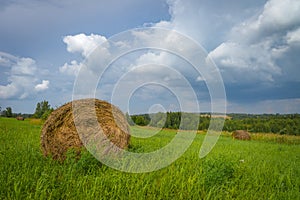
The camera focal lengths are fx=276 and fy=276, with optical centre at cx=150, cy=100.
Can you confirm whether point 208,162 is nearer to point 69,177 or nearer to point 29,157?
point 69,177


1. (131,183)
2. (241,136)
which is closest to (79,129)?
(131,183)

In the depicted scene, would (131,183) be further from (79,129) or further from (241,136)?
(241,136)

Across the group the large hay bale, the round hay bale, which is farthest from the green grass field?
the round hay bale

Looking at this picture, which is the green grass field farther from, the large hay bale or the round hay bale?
the round hay bale

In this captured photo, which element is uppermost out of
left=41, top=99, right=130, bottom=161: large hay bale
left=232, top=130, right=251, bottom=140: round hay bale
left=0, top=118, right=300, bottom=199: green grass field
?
left=41, top=99, right=130, bottom=161: large hay bale

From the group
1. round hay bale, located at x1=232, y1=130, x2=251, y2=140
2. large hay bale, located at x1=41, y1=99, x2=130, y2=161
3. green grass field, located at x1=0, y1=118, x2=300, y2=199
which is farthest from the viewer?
round hay bale, located at x1=232, y1=130, x2=251, y2=140

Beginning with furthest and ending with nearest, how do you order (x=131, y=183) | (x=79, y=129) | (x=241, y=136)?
(x=241, y=136)
(x=79, y=129)
(x=131, y=183)

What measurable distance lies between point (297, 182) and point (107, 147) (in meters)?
4.35

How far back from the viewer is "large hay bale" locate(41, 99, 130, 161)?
7.15 meters

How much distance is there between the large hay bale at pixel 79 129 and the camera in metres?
7.15

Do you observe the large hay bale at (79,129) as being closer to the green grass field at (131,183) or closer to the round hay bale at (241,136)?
the green grass field at (131,183)

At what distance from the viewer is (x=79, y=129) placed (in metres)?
7.31

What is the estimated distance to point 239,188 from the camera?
5.16 metres

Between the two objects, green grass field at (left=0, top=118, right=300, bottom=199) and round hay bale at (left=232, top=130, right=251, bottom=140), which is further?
round hay bale at (left=232, top=130, right=251, bottom=140)
